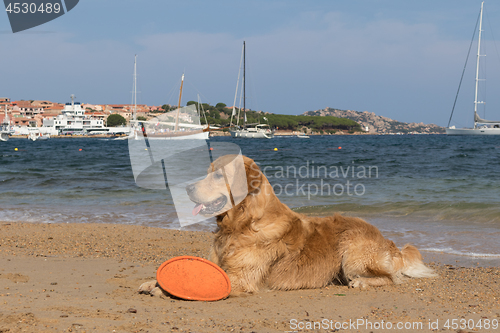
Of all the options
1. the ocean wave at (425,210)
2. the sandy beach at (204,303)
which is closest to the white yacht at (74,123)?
the ocean wave at (425,210)

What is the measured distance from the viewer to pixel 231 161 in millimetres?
3893

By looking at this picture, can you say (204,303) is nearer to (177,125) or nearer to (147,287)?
(147,287)

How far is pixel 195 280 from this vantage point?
3.96m

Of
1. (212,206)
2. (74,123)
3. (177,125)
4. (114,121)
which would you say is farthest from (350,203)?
(114,121)

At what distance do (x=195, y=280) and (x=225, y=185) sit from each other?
0.97m

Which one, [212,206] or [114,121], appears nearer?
[212,206]

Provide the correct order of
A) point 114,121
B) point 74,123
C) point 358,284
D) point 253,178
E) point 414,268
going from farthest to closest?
1. point 114,121
2. point 74,123
3. point 414,268
4. point 358,284
5. point 253,178

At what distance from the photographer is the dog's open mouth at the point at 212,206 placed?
3885 mm

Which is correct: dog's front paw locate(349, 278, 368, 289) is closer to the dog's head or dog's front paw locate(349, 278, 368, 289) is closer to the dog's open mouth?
the dog's head

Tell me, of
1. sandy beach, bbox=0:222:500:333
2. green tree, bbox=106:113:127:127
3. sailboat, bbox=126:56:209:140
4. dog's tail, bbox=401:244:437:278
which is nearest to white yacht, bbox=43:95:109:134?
green tree, bbox=106:113:127:127

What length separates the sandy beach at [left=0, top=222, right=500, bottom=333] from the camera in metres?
3.13

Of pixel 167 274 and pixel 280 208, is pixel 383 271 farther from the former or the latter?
pixel 167 274

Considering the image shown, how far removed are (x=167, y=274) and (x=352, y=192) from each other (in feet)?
28.3

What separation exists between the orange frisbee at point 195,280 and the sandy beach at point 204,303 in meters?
0.11
